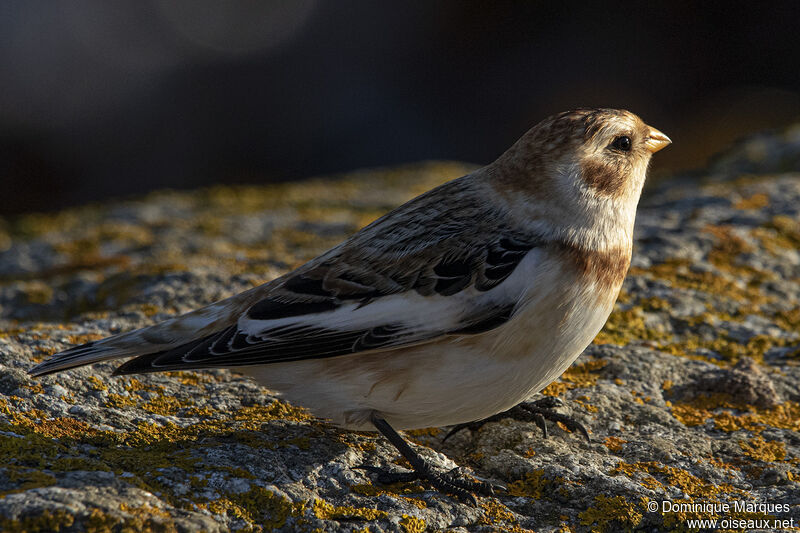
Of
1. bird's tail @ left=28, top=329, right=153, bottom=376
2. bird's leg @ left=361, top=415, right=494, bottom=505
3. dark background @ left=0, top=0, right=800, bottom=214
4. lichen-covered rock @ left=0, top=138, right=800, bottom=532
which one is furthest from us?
dark background @ left=0, top=0, right=800, bottom=214

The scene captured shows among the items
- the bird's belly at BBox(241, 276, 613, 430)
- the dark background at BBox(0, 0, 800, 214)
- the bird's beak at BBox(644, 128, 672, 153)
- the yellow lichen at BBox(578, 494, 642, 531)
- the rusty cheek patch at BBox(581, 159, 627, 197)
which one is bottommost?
the yellow lichen at BBox(578, 494, 642, 531)

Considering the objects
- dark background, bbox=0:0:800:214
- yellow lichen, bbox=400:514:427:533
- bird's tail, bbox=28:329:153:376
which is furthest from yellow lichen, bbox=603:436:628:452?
dark background, bbox=0:0:800:214

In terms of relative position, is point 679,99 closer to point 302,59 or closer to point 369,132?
point 369,132

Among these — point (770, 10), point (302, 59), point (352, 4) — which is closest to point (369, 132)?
point (302, 59)

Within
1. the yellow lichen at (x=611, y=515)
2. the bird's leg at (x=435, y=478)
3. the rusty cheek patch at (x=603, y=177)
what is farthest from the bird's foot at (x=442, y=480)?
the rusty cheek patch at (x=603, y=177)

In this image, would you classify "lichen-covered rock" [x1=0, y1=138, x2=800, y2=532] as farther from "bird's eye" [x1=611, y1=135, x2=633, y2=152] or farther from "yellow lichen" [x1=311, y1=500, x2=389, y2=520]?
"bird's eye" [x1=611, y1=135, x2=633, y2=152]

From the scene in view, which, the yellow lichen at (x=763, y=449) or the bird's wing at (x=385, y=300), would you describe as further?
the yellow lichen at (x=763, y=449)

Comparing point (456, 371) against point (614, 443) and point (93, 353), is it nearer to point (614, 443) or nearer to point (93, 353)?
point (614, 443)

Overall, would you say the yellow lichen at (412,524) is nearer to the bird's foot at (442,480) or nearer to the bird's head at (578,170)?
the bird's foot at (442,480)
